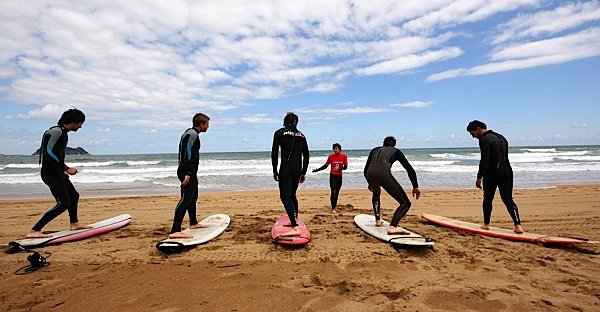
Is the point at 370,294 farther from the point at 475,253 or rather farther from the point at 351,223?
the point at 351,223

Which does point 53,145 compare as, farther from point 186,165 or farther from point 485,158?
point 485,158

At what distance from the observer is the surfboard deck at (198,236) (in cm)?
440

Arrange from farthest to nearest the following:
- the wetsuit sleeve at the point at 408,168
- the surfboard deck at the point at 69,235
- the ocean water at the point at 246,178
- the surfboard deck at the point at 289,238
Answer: the ocean water at the point at 246,178, the wetsuit sleeve at the point at 408,168, the surfboard deck at the point at 69,235, the surfboard deck at the point at 289,238

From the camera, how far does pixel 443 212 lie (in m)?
7.86

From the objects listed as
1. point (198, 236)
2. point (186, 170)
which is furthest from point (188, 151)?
point (198, 236)

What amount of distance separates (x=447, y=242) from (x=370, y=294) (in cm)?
231

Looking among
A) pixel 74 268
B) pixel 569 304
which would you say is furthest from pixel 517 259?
pixel 74 268

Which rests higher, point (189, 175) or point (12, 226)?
point (189, 175)

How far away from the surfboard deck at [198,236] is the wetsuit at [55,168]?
1.76 m

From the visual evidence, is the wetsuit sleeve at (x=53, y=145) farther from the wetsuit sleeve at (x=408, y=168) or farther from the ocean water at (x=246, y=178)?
the ocean water at (x=246, y=178)

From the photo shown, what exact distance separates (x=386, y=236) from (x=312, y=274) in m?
1.66

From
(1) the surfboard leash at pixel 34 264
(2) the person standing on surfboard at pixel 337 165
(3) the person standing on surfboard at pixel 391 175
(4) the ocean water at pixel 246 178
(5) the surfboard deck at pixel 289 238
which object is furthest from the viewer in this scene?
(4) the ocean water at pixel 246 178

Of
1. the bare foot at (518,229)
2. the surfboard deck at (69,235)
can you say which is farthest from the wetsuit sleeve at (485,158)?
the surfboard deck at (69,235)

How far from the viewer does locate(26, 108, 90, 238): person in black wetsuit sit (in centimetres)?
479
